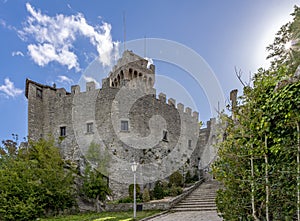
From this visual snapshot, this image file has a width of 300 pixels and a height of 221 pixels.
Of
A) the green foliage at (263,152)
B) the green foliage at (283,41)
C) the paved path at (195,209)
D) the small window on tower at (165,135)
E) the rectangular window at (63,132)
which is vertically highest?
the green foliage at (283,41)

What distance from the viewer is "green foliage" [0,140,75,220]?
13389 mm

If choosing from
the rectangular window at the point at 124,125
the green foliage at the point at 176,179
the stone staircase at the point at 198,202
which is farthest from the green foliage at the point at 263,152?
the green foliage at the point at 176,179

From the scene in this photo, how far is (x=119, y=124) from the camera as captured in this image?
2016 centimetres

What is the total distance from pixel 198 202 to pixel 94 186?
5361 mm

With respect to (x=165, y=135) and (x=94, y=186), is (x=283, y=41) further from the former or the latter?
(x=165, y=135)

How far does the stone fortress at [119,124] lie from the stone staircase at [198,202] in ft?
12.1

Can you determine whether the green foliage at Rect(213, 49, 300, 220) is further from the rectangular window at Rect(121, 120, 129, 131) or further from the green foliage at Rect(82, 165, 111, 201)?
the rectangular window at Rect(121, 120, 129, 131)

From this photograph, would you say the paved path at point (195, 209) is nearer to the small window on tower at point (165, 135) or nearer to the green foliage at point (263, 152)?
the small window on tower at point (165, 135)

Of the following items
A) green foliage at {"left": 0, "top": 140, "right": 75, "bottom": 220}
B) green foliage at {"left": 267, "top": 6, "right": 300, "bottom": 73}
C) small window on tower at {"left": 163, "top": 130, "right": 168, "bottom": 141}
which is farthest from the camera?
small window on tower at {"left": 163, "top": 130, "right": 168, "bottom": 141}

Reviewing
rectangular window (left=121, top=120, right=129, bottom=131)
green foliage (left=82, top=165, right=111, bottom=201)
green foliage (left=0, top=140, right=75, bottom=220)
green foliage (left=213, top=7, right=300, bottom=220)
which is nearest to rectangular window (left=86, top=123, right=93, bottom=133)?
rectangular window (left=121, top=120, right=129, bottom=131)

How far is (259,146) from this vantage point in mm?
4680

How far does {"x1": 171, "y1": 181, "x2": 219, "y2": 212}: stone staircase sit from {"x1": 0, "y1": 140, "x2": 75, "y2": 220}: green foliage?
561 centimetres

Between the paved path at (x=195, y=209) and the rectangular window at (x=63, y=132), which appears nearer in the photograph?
the paved path at (x=195, y=209)

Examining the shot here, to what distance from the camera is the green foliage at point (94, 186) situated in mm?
15406
